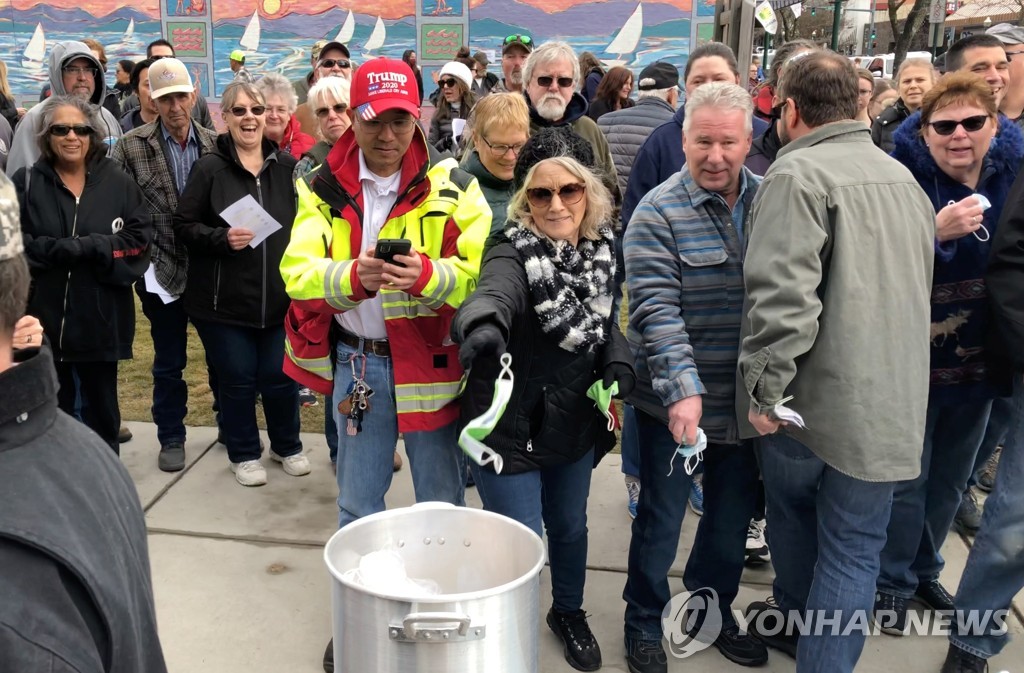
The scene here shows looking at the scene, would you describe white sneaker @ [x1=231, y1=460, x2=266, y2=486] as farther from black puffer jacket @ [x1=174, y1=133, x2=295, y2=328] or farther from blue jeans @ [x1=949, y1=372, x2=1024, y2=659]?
blue jeans @ [x1=949, y1=372, x2=1024, y2=659]

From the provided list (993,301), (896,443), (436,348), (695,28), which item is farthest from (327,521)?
(695,28)

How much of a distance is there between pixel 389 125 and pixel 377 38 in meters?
15.6

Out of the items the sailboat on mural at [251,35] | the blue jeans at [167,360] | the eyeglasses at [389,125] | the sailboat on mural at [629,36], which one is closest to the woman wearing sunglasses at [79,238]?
the blue jeans at [167,360]

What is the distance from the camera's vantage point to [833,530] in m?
2.81

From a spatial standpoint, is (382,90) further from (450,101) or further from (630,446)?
(450,101)

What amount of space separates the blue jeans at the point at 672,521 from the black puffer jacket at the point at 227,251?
2.16m

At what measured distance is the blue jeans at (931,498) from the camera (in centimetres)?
338

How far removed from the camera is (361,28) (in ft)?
57.4

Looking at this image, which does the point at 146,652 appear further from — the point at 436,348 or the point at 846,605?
the point at 846,605

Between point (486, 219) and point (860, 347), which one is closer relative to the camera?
point (860, 347)

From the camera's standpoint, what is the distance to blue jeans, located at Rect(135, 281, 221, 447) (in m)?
4.77

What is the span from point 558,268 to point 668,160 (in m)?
1.52

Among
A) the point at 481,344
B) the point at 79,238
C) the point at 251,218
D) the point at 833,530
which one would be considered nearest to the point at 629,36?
the point at 251,218

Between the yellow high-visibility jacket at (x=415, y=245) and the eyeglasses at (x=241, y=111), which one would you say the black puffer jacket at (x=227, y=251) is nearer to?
the eyeglasses at (x=241, y=111)
